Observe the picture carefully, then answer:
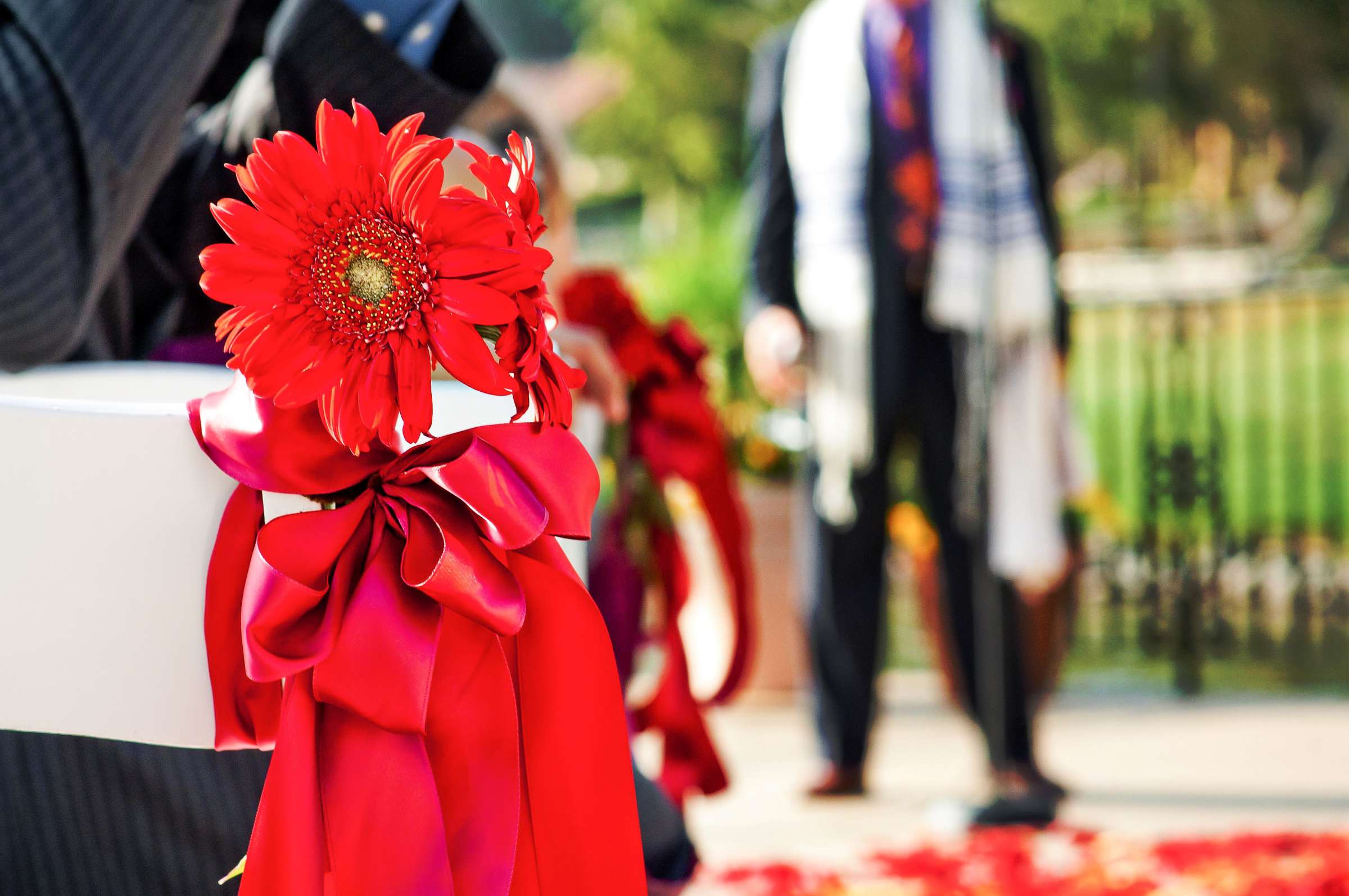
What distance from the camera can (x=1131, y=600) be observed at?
4688mm

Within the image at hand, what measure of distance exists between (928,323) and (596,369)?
1419 millimetres

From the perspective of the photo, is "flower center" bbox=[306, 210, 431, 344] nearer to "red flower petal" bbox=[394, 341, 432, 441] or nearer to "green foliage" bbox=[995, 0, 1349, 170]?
"red flower petal" bbox=[394, 341, 432, 441]

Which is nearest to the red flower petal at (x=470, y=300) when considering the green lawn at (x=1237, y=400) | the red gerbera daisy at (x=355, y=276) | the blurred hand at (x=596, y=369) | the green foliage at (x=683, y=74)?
the red gerbera daisy at (x=355, y=276)

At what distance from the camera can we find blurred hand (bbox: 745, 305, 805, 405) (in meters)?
2.80

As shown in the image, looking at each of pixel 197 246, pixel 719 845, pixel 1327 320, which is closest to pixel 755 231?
pixel 719 845

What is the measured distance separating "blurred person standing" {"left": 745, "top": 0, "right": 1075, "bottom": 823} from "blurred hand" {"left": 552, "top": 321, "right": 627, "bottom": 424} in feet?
4.20

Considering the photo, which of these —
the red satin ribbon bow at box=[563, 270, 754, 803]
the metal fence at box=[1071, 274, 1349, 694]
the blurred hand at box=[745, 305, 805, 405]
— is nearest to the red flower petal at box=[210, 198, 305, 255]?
the red satin ribbon bow at box=[563, 270, 754, 803]

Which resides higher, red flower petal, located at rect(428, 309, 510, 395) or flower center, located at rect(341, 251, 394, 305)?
flower center, located at rect(341, 251, 394, 305)

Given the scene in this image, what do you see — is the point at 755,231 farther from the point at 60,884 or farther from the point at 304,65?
the point at 60,884

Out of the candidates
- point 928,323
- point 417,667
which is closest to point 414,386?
point 417,667

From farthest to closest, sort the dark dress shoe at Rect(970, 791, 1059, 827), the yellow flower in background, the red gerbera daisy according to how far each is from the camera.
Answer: the yellow flower in background
the dark dress shoe at Rect(970, 791, 1059, 827)
the red gerbera daisy

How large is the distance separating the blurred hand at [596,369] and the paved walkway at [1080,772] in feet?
4.07

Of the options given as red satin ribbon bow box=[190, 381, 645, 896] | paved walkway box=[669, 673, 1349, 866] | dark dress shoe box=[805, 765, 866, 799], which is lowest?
paved walkway box=[669, 673, 1349, 866]

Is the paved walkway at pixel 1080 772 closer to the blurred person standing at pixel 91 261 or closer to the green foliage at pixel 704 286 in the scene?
the green foliage at pixel 704 286
